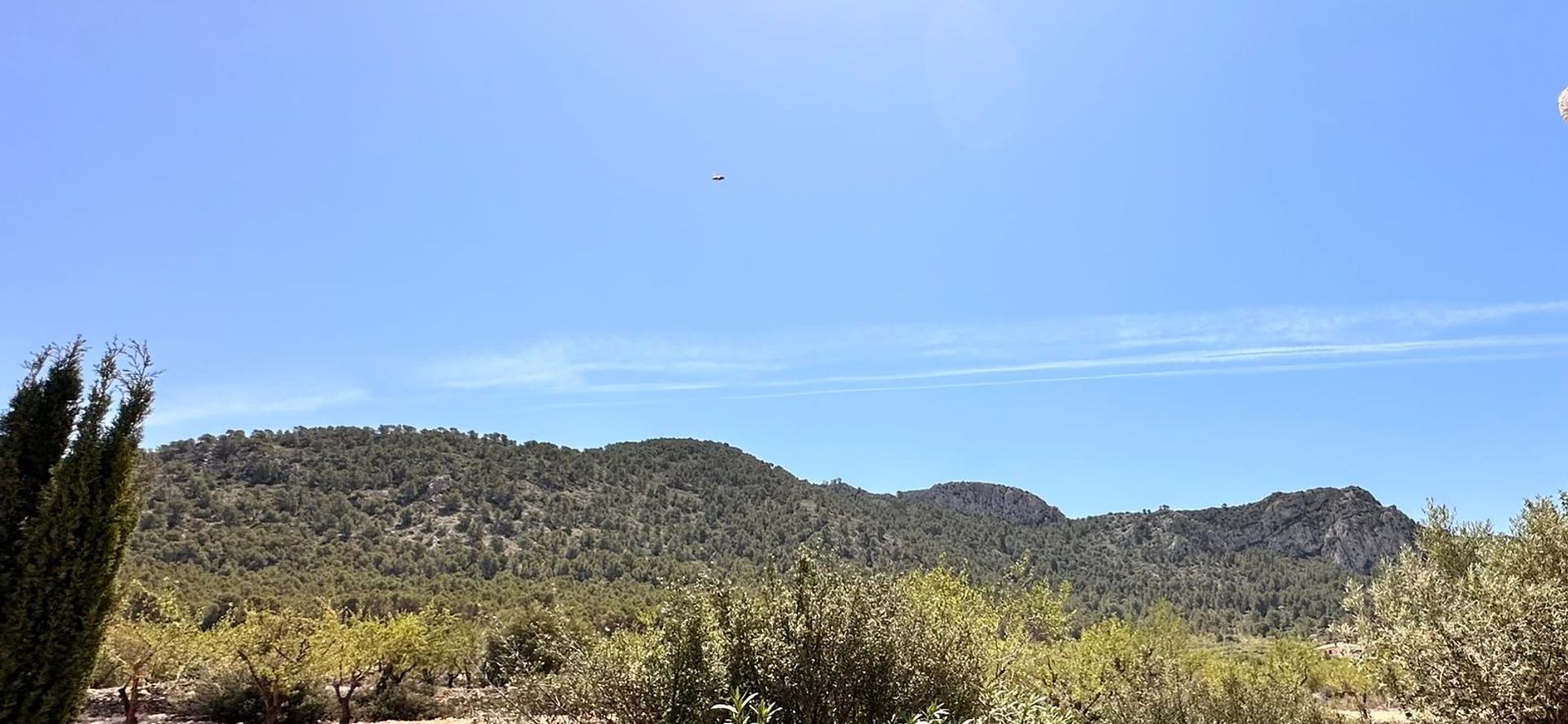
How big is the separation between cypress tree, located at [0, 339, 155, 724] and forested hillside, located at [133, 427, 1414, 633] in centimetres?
4224

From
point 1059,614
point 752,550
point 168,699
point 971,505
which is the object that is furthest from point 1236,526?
point 168,699

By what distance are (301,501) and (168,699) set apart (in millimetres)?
55663

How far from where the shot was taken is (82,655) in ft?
39.0

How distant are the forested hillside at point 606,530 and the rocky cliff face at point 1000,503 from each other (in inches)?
91.6

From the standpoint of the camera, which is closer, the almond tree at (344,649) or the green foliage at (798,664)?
the green foliage at (798,664)

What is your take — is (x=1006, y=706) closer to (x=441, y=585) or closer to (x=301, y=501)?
Result: (x=441, y=585)

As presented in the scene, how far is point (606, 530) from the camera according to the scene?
94125 mm

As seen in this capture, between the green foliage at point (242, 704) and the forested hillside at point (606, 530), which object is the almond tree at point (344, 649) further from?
the forested hillside at point (606, 530)

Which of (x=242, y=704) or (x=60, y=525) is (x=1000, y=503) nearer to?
(x=242, y=704)

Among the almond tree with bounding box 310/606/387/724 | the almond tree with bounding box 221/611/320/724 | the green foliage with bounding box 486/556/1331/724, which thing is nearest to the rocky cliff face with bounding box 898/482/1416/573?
the almond tree with bounding box 310/606/387/724

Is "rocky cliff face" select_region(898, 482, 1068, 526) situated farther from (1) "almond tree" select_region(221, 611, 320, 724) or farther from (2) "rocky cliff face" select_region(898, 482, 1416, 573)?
(1) "almond tree" select_region(221, 611, 320, 724)

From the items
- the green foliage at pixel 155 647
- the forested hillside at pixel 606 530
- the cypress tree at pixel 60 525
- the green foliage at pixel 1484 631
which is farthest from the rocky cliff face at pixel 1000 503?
the cypress tree at pixel 60 525

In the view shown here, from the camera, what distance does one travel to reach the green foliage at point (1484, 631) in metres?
9.42

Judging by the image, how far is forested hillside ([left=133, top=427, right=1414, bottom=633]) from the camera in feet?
229
